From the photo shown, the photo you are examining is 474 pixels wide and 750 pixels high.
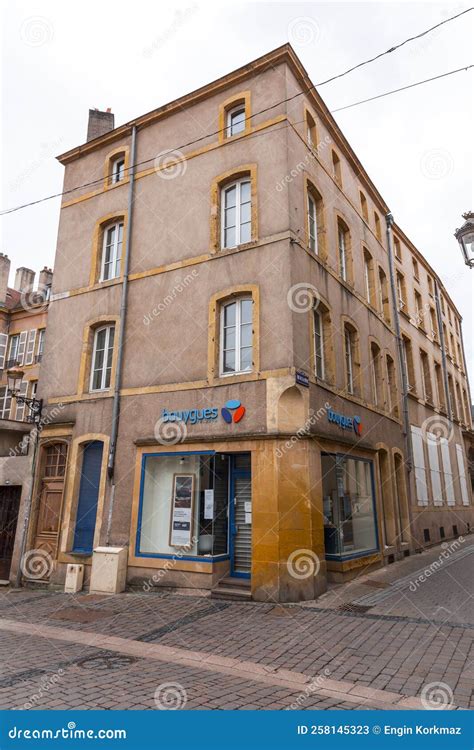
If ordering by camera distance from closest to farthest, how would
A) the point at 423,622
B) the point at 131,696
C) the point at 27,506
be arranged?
the point at 131,696
the point at 423,622
the point at 27,506

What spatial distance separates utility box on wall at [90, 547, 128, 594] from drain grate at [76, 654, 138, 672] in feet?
15.0

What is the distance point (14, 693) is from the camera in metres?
4.77

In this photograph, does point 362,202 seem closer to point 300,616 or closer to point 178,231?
point 178,231

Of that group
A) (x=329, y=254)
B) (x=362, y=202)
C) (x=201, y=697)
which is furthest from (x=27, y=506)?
(x=362, y=202)

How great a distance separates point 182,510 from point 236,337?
407cm

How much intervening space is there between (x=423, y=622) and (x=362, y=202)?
14.2 meters

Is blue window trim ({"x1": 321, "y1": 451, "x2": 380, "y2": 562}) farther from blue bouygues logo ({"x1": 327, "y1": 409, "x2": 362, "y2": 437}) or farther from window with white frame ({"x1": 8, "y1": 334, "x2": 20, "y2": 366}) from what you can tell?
window with white frame ({"x1": 8, "y1": 334, "x2": 20, "y2": 366})

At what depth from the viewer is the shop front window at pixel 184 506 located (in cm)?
→ 1044

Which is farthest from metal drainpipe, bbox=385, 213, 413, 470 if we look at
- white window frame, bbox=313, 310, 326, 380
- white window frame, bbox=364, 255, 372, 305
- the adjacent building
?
the adjacent building

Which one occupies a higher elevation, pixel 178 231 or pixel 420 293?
pixel 420 293

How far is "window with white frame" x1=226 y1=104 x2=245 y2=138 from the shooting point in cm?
1282

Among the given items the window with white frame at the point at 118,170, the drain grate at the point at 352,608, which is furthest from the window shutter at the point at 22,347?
the drain grate at the point at 352,608

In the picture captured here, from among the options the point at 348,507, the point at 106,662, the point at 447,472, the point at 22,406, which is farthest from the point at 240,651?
the point at 22,406

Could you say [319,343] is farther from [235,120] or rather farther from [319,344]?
[235,120]
